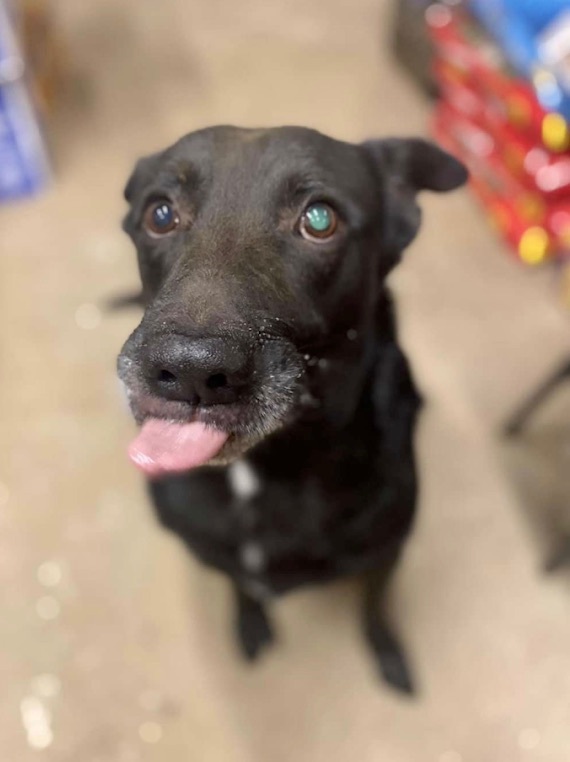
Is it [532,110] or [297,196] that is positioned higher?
[297,196]

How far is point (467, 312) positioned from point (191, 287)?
1.36 meters

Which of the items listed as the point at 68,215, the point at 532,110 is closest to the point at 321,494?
the point at 532,110

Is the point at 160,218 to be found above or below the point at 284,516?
above

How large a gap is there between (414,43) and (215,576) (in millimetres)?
1828

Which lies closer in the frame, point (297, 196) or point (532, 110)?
point (297, 196)

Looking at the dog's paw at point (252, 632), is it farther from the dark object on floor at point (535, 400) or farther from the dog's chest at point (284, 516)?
the dark object on floor at point (535, 400)

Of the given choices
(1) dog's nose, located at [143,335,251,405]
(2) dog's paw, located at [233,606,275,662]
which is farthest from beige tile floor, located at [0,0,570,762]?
(1) dog's nose, located at [143,335,251,405]

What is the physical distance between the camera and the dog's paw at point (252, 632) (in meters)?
1.53

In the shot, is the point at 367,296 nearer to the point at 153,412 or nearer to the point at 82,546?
the point at 153,412

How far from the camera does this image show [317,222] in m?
0.99

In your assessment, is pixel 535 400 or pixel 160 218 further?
pixel 535 400

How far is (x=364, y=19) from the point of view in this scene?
9.30ft

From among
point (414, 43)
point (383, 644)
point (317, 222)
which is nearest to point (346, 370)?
point (317, 222)

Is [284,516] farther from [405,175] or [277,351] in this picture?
[405,175]
